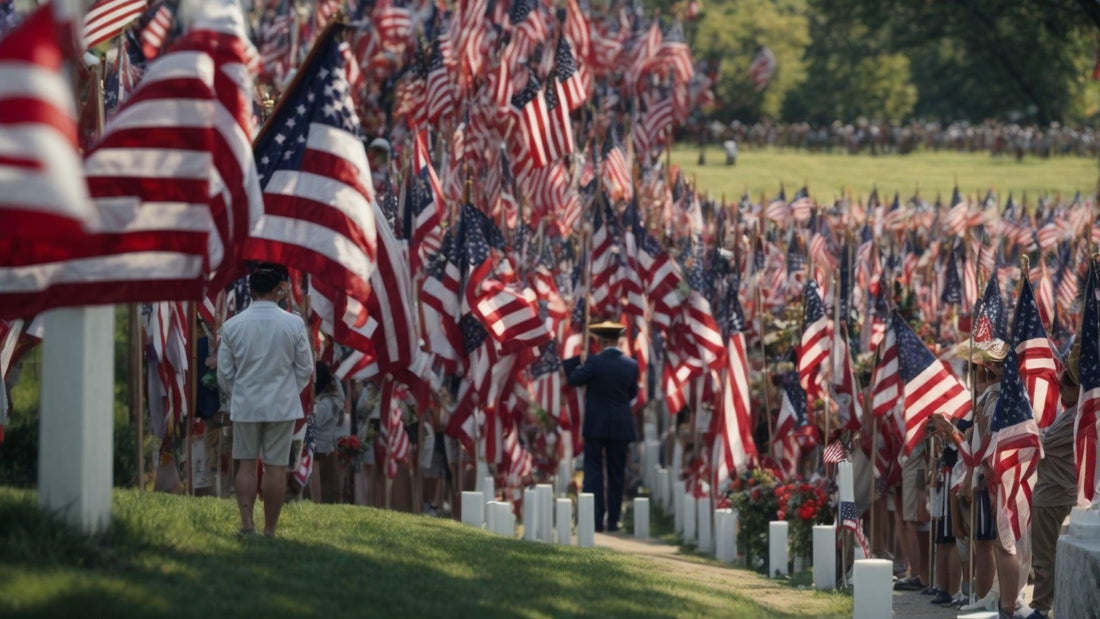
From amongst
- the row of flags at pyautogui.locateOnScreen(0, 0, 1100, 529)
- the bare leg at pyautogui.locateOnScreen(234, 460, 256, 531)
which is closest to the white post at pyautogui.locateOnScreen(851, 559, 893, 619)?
the row of flags at pyautogui.locateOnScreen(0, 0, 1100, 529)

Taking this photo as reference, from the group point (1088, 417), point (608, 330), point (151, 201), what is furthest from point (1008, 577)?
point (608, 330)

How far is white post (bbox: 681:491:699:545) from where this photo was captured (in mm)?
18656

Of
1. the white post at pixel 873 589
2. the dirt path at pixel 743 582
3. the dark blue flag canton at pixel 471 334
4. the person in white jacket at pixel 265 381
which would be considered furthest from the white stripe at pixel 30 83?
the dark blue flag canton at pixel 471 334

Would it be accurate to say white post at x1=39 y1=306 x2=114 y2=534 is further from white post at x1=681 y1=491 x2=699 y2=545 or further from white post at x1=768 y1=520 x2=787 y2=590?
white post at x1=681 y1=491 x2=699 y2=545

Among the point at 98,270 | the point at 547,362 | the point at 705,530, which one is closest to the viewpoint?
the point at 98,270

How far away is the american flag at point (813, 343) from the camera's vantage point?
16.5 meters

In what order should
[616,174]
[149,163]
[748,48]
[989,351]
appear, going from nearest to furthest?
1. [149,163]
2. [989,351]
3. [616,174]
4. [748,48]

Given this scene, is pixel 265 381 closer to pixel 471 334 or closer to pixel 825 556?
pixel 825 556

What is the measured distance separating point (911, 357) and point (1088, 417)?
1.94 metres

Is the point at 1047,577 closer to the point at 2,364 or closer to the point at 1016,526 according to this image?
the point at 1016,526

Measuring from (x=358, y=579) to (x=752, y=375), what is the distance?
9484 mm

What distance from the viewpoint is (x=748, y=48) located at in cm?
10050

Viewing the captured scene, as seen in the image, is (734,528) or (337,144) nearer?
(337,144)

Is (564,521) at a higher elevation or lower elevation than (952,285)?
lower
